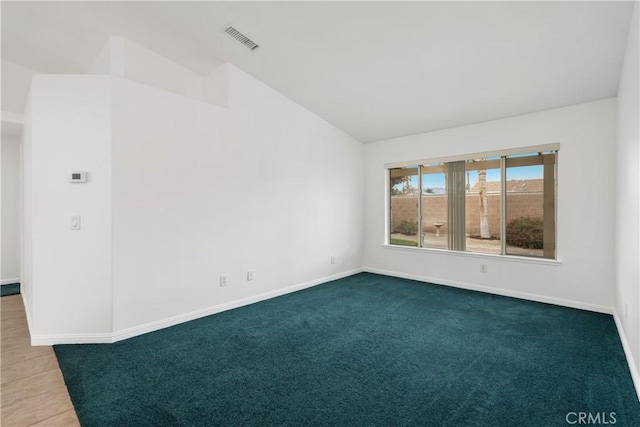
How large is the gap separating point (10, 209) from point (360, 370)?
21.0 ft

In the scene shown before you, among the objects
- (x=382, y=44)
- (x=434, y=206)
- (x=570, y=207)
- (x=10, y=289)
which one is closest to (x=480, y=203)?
(x=434, y=206)

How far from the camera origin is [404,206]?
18.6ft

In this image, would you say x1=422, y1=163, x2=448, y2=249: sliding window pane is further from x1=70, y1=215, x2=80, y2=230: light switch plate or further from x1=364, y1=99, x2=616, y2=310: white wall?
x1=70, y1=215, x2=80, y2=230: light switch plate

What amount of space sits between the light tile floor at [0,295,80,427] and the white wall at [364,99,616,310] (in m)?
4.82

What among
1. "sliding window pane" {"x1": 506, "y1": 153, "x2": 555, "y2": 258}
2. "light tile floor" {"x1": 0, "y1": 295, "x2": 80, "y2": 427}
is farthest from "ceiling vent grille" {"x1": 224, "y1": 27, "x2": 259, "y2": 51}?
"sliding window pane" {"x1": 506, "y1": 153, "x2": 555, "y2": 258}

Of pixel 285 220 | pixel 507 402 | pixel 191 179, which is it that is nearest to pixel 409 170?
pixel 285 220

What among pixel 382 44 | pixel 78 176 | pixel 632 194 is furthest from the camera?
pixel 382 44

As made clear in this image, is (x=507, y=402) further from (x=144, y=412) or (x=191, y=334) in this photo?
(x=191, y=334)

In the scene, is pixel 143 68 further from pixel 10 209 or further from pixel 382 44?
pixel 10 209

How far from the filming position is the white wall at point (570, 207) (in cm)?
361

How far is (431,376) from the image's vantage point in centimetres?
227

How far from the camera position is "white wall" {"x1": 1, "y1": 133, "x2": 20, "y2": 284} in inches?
201

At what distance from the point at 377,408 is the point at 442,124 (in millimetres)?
4190

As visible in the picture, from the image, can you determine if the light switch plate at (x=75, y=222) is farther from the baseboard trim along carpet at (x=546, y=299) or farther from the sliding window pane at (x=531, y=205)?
the sliding window pane at (x=531, y=205)
